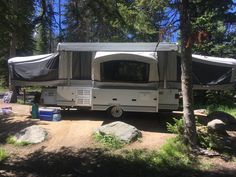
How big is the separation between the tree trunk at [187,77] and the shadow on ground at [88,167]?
1404mm

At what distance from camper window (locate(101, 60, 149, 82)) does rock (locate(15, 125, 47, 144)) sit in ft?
9.53

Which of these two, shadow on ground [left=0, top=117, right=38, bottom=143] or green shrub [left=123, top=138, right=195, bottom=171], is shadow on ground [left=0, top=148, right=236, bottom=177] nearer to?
green shrub [left=123, top=138, right=195, bottom=171]

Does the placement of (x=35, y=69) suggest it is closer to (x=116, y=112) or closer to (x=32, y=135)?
(x=116, y=112)

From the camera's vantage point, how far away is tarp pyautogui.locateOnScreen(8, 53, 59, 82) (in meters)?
13.9

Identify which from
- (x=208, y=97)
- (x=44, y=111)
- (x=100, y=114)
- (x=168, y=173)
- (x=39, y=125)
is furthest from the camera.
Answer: (x=208, y=97)

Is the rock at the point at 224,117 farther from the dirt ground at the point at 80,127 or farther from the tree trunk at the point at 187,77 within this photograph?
the tree trunk at the point at 187,77

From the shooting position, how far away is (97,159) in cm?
945

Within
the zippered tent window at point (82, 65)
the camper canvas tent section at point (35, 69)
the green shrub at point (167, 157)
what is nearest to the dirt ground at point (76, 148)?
the green shrub at point (167, 157)

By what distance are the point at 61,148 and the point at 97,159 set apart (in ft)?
4.55

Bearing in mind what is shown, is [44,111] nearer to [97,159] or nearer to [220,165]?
[97,159]

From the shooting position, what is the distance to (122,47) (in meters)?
13.3

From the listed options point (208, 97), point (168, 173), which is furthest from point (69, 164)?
point (208, 97)

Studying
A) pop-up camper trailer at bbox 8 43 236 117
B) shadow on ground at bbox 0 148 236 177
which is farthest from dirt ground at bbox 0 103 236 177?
pop-up camper trailer at bbox 8 43 236 117

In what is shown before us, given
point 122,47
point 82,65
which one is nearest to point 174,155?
point 122,47
